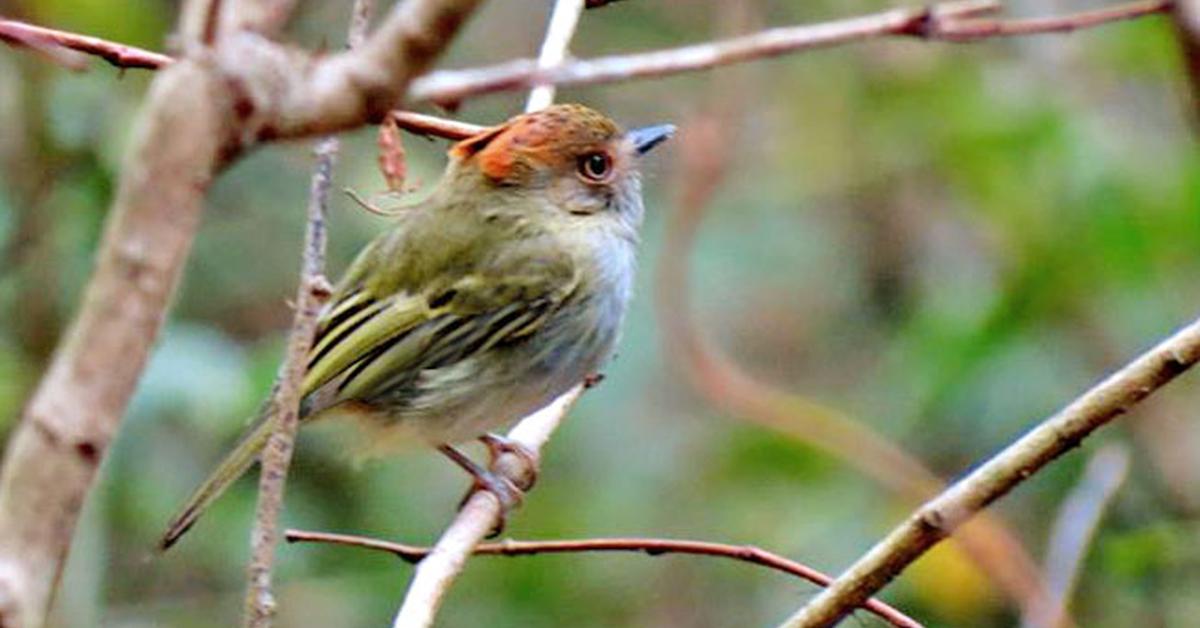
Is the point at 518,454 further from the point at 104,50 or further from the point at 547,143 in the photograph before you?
the point at 104,50

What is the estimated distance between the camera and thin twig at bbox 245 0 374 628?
6.07 ft

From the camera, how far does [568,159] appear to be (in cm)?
415

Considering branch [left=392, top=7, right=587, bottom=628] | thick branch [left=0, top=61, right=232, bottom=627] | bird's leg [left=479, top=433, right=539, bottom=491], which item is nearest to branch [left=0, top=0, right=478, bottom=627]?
thick branch [left=0, top=61, right=232, bottom=627]

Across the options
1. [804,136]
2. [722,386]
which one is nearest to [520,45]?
[804,136]

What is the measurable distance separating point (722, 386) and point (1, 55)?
1.95 meters

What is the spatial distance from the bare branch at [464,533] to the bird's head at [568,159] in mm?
444

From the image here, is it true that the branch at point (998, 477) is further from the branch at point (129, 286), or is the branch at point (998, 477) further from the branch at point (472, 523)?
the branch at point (129, 286)

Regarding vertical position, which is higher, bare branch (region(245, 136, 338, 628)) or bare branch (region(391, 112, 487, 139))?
bare branch (region(391, 112, 487, 139))

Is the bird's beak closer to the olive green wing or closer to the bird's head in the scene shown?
the bird's head

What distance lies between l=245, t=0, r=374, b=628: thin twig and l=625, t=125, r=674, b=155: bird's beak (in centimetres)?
189

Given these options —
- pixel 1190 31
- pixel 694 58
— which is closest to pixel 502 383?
pixel 1190 31

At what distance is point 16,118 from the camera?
191 inches

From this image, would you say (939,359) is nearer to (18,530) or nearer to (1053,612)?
(1053,612)

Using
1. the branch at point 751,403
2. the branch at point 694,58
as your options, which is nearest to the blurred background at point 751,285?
the branch at point 751,403
